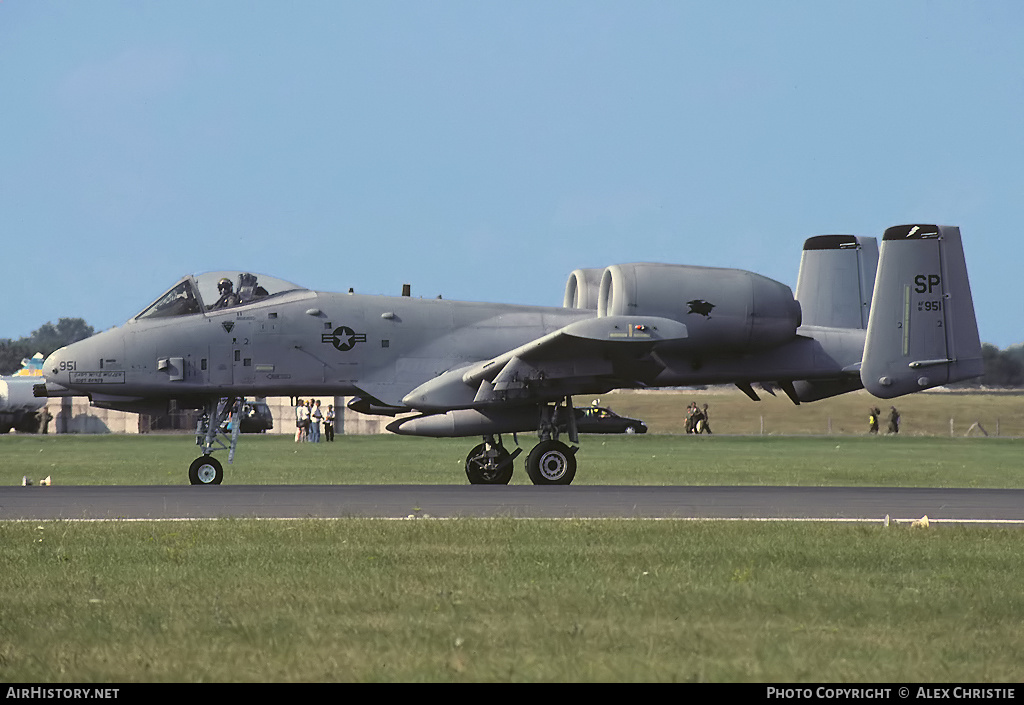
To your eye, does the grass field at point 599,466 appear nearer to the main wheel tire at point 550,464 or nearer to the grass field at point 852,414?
the main wheel tire at point 550,464

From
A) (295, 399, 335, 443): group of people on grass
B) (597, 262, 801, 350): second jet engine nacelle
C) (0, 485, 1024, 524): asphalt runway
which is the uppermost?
(597, 262, 801, 350): second jet engine nacelle

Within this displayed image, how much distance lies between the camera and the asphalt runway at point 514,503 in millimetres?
15930

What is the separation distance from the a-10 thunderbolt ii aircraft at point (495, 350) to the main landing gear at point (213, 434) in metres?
0.04

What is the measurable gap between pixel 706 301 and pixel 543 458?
412 cm

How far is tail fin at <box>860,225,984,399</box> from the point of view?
923 inches

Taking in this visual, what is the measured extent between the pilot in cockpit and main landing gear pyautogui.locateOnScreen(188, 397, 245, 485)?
5.98 feet

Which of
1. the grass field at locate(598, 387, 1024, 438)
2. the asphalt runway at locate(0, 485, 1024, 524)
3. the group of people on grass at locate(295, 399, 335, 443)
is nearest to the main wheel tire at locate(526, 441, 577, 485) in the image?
the asphalt runway at locate(0, 485, 1024, 524)

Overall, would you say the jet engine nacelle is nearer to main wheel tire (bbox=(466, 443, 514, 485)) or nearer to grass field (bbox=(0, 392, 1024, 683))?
main wheel tire (bbox=(466, 443, 514, 485))

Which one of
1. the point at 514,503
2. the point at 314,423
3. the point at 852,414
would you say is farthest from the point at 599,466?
the point at 852,414

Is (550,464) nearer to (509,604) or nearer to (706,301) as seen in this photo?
(706,301)

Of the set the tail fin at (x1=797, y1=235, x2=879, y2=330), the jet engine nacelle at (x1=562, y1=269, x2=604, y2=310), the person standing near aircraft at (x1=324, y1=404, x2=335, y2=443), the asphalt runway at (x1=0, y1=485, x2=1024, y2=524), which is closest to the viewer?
the asphalt runway at (x1=0, y1=485, x2=1024, y2=524)

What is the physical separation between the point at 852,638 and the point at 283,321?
1779cm
